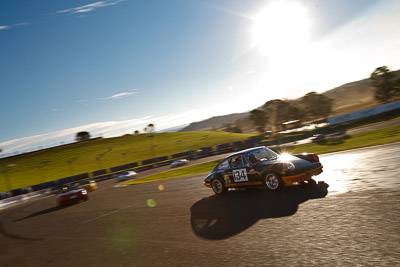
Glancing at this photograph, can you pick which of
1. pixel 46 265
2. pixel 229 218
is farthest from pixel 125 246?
pixel 229 218

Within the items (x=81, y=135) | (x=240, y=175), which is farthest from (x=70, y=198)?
(x=81, y=135)

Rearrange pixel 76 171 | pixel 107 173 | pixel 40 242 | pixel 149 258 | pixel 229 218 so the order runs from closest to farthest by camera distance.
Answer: pixel 149 258
pixel 229 218
pixel 40 242
pixel 107 173
pixel 76 171

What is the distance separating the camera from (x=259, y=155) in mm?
9734

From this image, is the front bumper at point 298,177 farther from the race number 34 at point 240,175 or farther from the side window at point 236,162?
the side window at point 236,162

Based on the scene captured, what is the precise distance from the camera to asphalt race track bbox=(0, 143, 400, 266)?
13.5ft

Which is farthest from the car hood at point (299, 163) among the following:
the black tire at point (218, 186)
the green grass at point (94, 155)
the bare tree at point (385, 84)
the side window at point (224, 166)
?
the bare tree at point (385, 84)

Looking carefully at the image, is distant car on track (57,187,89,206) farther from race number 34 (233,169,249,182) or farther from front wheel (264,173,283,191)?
front wheel (264,173,283,191)

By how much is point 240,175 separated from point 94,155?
284 feet

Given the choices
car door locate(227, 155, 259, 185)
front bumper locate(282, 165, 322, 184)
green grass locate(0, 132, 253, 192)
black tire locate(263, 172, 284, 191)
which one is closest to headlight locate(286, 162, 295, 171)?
front bumper locate(282, 165, 322, 184)

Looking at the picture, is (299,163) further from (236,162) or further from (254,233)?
(254,233)

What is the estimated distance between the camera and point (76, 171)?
71625 mm

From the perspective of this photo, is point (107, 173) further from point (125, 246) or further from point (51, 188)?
point (125, 246)

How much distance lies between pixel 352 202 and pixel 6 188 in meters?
76.8

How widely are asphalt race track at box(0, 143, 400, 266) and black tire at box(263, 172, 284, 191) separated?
0.29 metres
